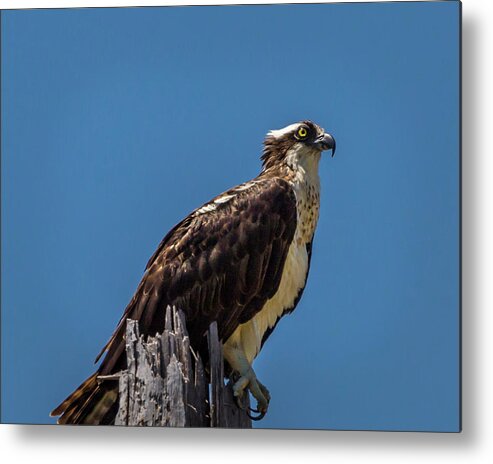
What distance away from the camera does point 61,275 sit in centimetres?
507

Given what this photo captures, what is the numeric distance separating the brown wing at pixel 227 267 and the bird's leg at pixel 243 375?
2.8 inches

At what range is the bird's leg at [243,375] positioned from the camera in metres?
4.81

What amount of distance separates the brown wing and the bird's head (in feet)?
0.59

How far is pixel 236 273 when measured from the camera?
4797 mm

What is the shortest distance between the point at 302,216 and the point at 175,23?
1017 mm

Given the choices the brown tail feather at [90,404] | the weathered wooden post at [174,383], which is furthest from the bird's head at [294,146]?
the brown tail feather at [90,404]

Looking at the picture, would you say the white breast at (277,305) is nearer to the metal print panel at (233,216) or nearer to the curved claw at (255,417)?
the metal print panel at (233,216)

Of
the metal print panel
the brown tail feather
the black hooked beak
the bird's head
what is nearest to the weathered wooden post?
the metal print panel

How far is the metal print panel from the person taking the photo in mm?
4770

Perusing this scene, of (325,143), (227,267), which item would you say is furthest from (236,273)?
(325,143)

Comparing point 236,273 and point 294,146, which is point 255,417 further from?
point 294,146

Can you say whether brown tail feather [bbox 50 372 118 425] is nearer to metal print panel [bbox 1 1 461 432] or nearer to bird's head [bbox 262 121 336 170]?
metal print panel [bbox 1 1 461 432]

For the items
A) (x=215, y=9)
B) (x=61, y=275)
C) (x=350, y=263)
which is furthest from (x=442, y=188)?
(x=61, y=275)

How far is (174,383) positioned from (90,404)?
0.54 m
